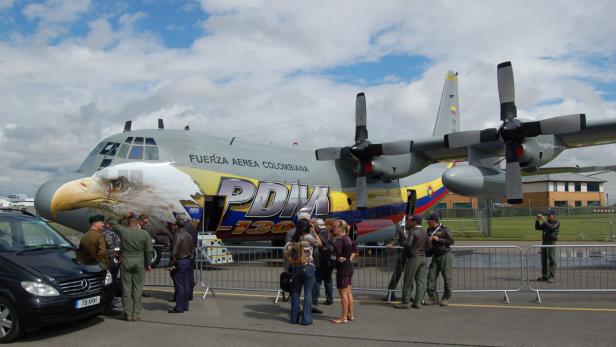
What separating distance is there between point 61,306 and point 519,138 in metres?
12.6

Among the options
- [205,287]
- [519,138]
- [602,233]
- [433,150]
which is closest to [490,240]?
[602,233]

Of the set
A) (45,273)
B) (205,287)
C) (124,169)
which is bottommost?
(205,287)

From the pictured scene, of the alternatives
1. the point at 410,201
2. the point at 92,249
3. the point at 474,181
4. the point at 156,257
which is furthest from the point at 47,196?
the point at 410,201

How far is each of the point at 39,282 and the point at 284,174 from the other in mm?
10494

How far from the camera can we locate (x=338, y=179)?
1895 centimetres

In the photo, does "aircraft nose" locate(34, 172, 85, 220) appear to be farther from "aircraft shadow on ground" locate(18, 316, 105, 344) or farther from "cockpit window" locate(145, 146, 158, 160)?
"aircraft shadow on ground" locate(18, 316, 105, 344)

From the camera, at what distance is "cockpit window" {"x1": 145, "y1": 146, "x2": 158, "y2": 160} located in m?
13.5

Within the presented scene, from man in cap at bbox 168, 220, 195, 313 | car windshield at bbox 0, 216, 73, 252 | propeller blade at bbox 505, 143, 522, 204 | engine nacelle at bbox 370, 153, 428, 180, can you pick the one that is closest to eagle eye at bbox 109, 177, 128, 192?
car windshield at bbox 0, 216, 73, 252

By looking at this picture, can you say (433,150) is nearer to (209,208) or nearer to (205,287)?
(209,208)

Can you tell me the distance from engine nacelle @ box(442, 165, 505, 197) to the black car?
1054cm

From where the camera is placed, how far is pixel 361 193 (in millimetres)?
17906

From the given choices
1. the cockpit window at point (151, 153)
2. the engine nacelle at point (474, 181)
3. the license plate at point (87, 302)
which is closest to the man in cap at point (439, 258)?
the license plate at point (87, 302)

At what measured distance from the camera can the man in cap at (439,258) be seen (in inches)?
368

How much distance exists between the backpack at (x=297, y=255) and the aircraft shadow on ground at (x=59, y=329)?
3.07 metres
